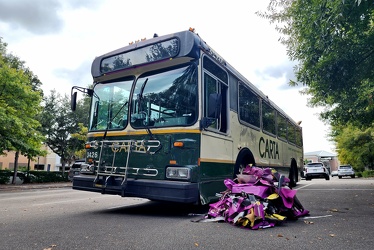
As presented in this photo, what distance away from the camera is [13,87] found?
1834 cm

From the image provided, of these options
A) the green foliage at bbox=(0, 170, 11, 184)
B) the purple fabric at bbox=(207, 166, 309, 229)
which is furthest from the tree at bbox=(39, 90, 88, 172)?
the purple fabric at bbox=(207, 166, 309, 229)

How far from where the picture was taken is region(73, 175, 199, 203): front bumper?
16.8ft

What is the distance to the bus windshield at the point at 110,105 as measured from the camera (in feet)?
20.7

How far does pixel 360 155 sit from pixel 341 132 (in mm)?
3670

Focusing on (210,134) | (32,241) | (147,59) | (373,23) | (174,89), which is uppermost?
(373,23)

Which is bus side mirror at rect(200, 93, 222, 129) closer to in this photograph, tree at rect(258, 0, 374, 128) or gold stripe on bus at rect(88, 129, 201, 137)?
gold stripe on bus at rect(88, 129, 201, 137)

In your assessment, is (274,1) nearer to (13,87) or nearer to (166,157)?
(166,157)

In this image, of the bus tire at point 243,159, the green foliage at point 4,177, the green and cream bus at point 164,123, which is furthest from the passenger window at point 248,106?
the green foliage at point 4,177

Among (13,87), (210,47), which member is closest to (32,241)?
(210,47)

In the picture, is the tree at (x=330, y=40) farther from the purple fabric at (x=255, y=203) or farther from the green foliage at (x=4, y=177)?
the green foliage at (x=4, y=177)

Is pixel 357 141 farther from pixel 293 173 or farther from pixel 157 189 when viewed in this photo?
pixel 157 189

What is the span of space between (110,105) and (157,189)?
230 centimetres

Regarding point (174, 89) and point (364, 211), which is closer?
point (174, 89)

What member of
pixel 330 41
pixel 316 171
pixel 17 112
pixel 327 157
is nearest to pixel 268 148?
pixel 330 41
